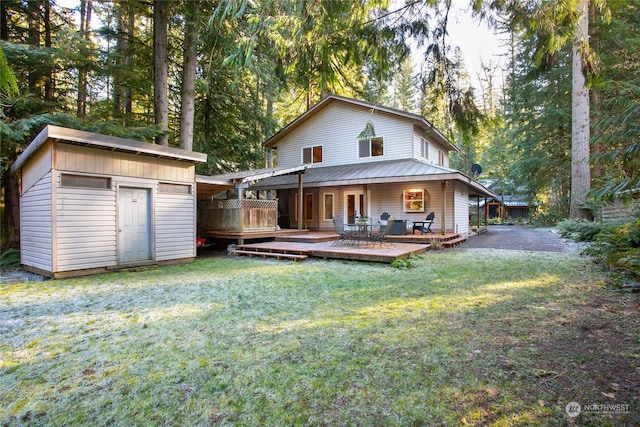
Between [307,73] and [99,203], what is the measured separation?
5800mm

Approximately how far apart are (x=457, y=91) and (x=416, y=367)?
4.33 metres

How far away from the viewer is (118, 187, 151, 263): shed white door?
7836 millimetres

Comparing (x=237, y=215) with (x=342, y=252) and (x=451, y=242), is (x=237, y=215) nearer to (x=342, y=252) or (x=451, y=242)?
(x=342, y=252)

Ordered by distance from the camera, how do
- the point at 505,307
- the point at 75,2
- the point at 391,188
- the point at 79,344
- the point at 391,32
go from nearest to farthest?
1. the point at 79,344
2. the point at 505,307
3. the point at 391,32
4. the point at 75,2
5. the point at 391,188

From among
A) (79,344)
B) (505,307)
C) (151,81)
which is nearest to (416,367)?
(505,307)

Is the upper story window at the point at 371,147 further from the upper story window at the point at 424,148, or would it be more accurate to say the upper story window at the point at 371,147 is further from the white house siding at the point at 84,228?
the white house siding at the point at 84,228

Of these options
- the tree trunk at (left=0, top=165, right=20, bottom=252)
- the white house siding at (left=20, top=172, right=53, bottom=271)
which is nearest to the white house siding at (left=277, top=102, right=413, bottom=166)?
the tree trunk at (left=0, top=165, right=20, bottom=252)

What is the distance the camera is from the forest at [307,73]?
4.33m

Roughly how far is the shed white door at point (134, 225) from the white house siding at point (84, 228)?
21 cm

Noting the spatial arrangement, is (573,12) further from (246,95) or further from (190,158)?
(246,95)

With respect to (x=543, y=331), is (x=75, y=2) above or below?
above

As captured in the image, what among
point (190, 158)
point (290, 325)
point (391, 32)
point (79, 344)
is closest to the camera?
point (79, 344)

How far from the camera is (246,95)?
15.8 m

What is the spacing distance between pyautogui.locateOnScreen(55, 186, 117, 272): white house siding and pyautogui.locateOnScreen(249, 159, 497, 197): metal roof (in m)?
8.38
